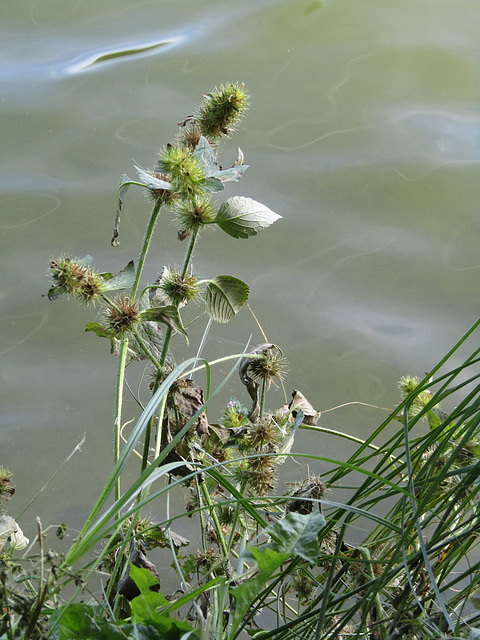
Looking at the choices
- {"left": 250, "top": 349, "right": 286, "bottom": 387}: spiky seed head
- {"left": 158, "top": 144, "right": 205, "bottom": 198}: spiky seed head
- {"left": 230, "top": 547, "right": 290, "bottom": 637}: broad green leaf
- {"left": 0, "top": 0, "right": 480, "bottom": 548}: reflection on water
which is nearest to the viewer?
{"left": 230, "top": 547, "right": 290, "bottom": 637}: broad green leaf

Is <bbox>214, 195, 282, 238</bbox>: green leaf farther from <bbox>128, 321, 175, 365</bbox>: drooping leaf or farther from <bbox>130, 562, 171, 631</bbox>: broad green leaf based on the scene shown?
<bbox>130, 562, 171, 631</bbox>: broad green leaf

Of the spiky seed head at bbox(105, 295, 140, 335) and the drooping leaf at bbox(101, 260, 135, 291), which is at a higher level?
the drooping leaf at bbox(101, 260, 135, 291)

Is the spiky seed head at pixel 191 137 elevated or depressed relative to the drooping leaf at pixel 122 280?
elevated

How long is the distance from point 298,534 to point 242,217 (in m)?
0.26

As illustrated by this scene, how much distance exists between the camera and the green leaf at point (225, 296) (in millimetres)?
548

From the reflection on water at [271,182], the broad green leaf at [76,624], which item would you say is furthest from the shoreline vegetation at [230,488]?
the reflection on water at [271,182]

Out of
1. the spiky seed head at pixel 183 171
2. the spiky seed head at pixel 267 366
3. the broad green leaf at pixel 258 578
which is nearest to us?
the broad green leaf at pixel 258 578

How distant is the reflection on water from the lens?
0.90 metres

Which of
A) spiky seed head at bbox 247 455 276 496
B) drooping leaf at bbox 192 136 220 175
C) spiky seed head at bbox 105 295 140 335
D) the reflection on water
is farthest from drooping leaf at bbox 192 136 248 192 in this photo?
the reflection on water

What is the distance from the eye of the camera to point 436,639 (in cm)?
35

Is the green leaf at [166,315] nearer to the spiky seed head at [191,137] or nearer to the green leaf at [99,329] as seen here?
the green leaf at [99,329]

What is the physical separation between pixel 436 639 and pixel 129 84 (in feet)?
3.60

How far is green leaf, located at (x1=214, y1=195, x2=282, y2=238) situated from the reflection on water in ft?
1.20

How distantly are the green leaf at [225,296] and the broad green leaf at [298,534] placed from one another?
0.23 meters
